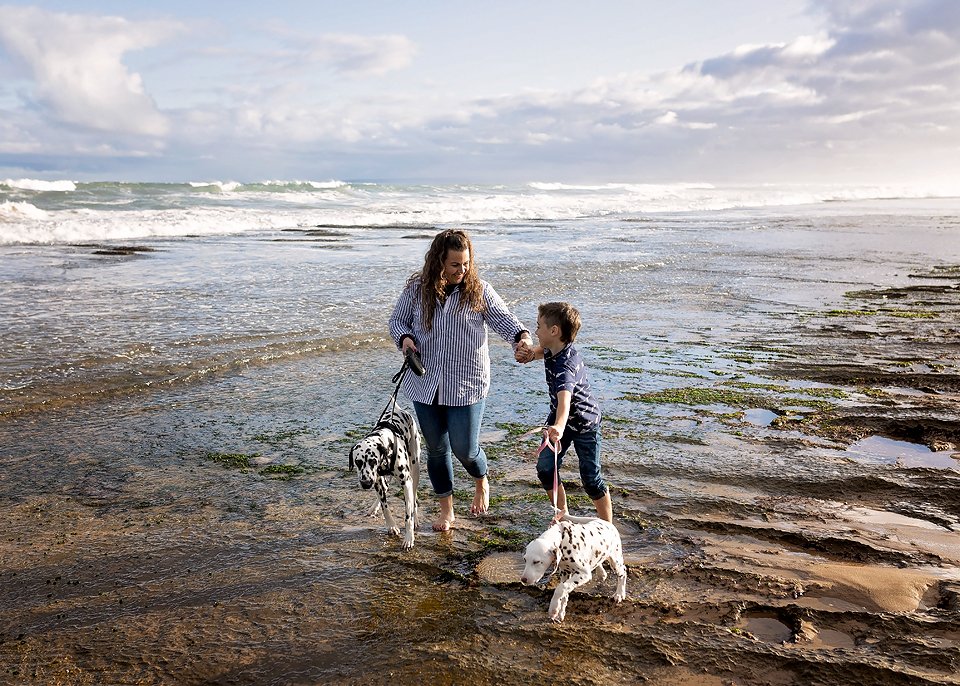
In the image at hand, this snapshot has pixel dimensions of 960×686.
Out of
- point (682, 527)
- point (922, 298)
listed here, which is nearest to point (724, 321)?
point (922, 298)

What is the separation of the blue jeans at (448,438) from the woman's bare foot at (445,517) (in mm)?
48

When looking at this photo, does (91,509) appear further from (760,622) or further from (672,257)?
(672,257)

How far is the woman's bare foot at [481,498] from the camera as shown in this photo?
5.45 metres

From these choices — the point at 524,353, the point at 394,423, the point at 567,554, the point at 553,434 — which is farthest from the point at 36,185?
the point at 567,554

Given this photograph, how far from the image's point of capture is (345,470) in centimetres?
646

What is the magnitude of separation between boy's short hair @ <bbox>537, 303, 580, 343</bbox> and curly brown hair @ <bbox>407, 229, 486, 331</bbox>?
2.00 ft

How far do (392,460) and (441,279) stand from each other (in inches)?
51.2

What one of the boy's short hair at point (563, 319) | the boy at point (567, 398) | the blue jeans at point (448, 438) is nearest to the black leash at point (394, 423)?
the blue jeans at point (448, 438)

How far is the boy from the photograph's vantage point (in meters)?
4.77

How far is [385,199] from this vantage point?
196ft

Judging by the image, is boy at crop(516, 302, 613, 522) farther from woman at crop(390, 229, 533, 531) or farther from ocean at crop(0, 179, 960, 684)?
ocean at crop(0, 179, 960, 684)

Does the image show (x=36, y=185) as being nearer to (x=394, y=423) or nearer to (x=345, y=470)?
(x=345, y=470)

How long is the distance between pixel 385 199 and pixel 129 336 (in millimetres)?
50024

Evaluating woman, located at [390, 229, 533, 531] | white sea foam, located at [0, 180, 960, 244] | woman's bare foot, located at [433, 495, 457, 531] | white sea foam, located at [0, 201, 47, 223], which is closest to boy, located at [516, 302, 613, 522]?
woman, located at [390, 229, 533, 531]
